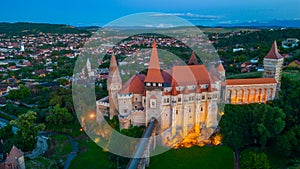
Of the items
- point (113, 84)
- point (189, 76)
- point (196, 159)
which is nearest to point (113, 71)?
point (113, 84)

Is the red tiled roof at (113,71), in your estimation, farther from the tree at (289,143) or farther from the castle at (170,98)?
the tree at (289,143)

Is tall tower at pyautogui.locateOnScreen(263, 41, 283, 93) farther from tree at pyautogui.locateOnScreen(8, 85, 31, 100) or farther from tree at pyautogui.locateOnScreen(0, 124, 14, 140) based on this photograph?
tree at pyautogui.locateOnScreen(8, 85, 31, 100)

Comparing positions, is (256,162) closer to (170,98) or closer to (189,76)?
(170,98)

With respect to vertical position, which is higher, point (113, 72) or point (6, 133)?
point (113, 72)

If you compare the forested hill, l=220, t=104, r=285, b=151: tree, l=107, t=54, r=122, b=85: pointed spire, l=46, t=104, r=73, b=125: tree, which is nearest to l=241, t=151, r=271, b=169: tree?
l=220, t=104, r=285, b=151: tree

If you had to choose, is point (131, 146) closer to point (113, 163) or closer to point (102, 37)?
point (113, 163)

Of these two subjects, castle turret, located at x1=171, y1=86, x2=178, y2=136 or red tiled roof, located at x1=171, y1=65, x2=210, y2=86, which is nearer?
castle turret, located at x1=171, y1=86, x2=178, y2=136

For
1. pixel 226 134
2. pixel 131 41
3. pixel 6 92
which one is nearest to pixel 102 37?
pixel 131 41
